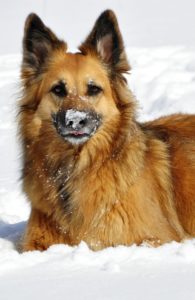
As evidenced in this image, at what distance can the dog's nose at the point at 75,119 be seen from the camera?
463 centimetres

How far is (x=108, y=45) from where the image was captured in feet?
17.1

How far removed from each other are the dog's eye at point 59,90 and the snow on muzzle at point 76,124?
0.20m

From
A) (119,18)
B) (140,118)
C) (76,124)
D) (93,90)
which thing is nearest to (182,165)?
(93,90)

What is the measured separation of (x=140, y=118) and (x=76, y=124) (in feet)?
23.1

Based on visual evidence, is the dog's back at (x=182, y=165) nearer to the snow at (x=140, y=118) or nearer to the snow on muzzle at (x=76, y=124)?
the snow at (x=140, y=118)

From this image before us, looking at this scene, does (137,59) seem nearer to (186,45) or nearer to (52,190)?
(186,45)

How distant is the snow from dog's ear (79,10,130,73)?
1.81 ft

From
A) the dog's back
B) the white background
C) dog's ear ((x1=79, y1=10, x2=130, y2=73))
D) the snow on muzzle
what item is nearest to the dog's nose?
the snow on muzzle

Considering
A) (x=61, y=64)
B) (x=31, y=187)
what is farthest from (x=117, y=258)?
(x=61, y=64)

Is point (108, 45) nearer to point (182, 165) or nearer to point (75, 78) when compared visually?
point (75, 78)

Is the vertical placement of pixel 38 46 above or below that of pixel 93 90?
above

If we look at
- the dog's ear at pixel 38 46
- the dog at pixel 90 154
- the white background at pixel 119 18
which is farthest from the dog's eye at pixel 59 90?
the white background at pixel 119 18

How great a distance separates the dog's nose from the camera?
4629 mm

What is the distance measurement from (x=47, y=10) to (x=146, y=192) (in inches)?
750
